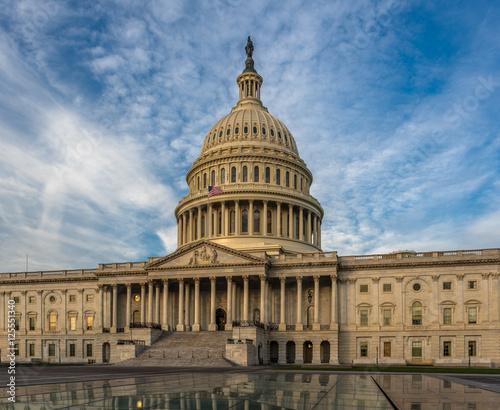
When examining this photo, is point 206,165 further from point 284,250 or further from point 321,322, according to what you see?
point 321,322

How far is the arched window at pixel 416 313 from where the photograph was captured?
74062 mm

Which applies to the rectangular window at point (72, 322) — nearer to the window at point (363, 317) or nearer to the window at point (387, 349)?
the window at point (363, 317)

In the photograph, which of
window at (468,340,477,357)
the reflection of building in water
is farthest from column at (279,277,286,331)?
window at (468,340,477,357)

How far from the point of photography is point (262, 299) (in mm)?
75688

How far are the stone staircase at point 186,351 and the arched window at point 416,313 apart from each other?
26040 millimetres

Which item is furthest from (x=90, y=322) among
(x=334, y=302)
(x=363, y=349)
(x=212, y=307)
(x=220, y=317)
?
(x=363, y=349)

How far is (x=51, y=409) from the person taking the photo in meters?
12.8

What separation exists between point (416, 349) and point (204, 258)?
3295 centimetres

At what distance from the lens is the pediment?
251 feet

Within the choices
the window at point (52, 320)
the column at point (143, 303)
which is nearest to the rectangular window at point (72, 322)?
the window at point (52, 320)

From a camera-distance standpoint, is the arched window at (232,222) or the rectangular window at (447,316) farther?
the arched window at (232,222)

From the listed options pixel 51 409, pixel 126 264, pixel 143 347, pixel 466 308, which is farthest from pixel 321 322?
pixel 51 409

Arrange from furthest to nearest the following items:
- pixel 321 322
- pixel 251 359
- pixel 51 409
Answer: pixel 321 322 → pixel 251 359 → pixel 51 409

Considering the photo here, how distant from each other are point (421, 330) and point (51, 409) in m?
68.2
